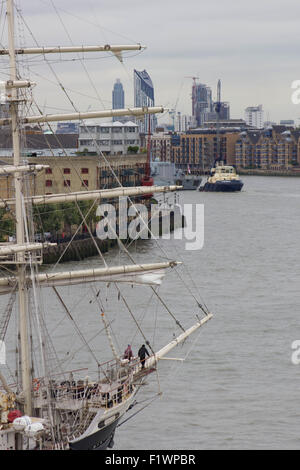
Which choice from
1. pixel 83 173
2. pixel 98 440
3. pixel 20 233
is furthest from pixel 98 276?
pixel 83 173

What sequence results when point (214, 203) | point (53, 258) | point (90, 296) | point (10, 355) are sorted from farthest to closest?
point (214, 203), point (53, 258), point (90, 296), point (10, 355)

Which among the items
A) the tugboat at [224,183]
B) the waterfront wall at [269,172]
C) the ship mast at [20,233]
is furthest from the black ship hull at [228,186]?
the ship mast at [20,233]

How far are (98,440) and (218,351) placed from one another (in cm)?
831

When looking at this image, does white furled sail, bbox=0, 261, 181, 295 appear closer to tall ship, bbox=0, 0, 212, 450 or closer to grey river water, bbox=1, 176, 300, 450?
tall ship, bbox=0, 0, 212, 450

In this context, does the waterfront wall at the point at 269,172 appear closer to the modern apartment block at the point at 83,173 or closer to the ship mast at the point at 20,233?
the modern apartment block at the point at 83,173

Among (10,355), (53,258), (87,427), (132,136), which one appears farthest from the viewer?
(132,136)

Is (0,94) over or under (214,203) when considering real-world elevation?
over

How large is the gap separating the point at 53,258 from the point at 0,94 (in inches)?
1007

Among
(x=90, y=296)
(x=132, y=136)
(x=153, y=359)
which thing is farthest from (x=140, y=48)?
(x=132, y=136)

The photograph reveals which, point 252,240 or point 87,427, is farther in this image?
point 252,240

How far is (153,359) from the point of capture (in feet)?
80.4

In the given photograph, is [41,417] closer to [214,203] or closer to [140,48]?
[140,48]

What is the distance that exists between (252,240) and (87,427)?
40492mm

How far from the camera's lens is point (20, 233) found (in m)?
22.7
